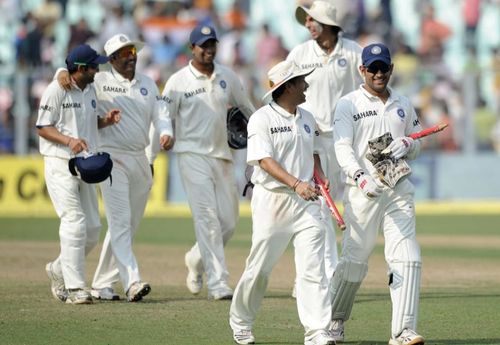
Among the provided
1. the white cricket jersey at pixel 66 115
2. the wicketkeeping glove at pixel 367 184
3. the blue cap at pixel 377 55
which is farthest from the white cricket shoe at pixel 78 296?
the blue cap at pixel 377 55

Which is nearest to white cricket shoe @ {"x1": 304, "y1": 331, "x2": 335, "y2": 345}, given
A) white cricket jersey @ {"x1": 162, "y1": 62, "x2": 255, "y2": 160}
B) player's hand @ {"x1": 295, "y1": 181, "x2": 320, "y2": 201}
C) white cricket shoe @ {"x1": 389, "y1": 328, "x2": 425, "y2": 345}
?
white cricket shoe @ {"x1": 389, "y1": 328, "x2": 425, "y2": 345}

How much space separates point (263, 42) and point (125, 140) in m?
15.8

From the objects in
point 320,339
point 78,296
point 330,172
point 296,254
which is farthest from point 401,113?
point 78,296

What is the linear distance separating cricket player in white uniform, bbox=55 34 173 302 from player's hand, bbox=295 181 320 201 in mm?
3580

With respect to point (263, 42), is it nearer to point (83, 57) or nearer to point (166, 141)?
point (166, 141)

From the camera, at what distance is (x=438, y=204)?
84.2 ft

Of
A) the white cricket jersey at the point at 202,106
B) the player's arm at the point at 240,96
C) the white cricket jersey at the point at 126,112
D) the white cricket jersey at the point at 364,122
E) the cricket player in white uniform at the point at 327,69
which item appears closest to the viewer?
the white cricket jersey at the point at 364,122

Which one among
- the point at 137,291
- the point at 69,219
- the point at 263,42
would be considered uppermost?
the point at 263,42

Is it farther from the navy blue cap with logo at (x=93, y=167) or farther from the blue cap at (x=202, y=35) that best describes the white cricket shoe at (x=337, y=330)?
the blue cap at (x=202, y=35)

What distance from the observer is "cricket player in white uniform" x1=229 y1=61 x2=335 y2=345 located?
9055 millimetres

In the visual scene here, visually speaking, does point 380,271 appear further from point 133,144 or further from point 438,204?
point 438,204

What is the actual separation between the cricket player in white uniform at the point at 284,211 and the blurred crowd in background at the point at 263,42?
16.0 metres

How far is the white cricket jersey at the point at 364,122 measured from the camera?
9.47m

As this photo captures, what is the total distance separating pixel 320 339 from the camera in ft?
29.2
